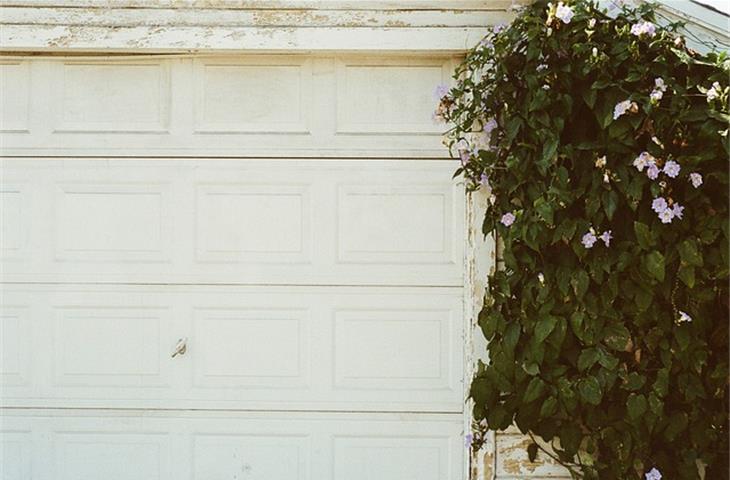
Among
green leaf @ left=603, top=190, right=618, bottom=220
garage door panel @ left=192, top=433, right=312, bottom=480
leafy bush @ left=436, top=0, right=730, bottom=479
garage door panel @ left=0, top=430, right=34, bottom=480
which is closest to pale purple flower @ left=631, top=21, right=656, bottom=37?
leafy bush @ left=436, top=0, right=730, bottom=479

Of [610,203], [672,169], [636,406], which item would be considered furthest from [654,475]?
[672,169]

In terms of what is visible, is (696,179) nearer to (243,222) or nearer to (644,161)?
(644,161)

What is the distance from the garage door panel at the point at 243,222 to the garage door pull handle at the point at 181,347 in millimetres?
243

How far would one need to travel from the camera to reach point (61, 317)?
11.6ft

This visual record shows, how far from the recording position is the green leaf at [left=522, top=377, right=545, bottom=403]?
3.09 meters

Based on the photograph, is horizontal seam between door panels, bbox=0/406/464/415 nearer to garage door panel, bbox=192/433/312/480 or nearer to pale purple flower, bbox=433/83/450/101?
garage door panel, bbox=192/433/312/480

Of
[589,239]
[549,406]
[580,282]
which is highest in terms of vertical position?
[589,239]

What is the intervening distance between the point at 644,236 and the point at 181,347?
185cm

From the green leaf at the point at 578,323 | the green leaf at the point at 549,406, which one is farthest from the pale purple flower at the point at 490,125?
the green leaf at the point at 549,406

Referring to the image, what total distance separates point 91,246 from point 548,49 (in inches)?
77.7

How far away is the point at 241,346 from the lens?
3498 millimetres

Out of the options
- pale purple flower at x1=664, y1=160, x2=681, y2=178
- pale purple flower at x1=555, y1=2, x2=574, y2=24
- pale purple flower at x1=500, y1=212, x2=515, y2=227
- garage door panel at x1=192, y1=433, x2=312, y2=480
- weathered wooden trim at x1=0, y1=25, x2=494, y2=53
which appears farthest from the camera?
garage door panel at x1=192, y1=433, x2=312, y2=480

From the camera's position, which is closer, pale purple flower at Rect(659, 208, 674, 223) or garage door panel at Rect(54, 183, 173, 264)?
pale purple flower at Rect(659, 208, 674, 223)

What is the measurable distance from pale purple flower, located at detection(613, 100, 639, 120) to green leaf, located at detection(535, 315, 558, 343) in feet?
2.46
